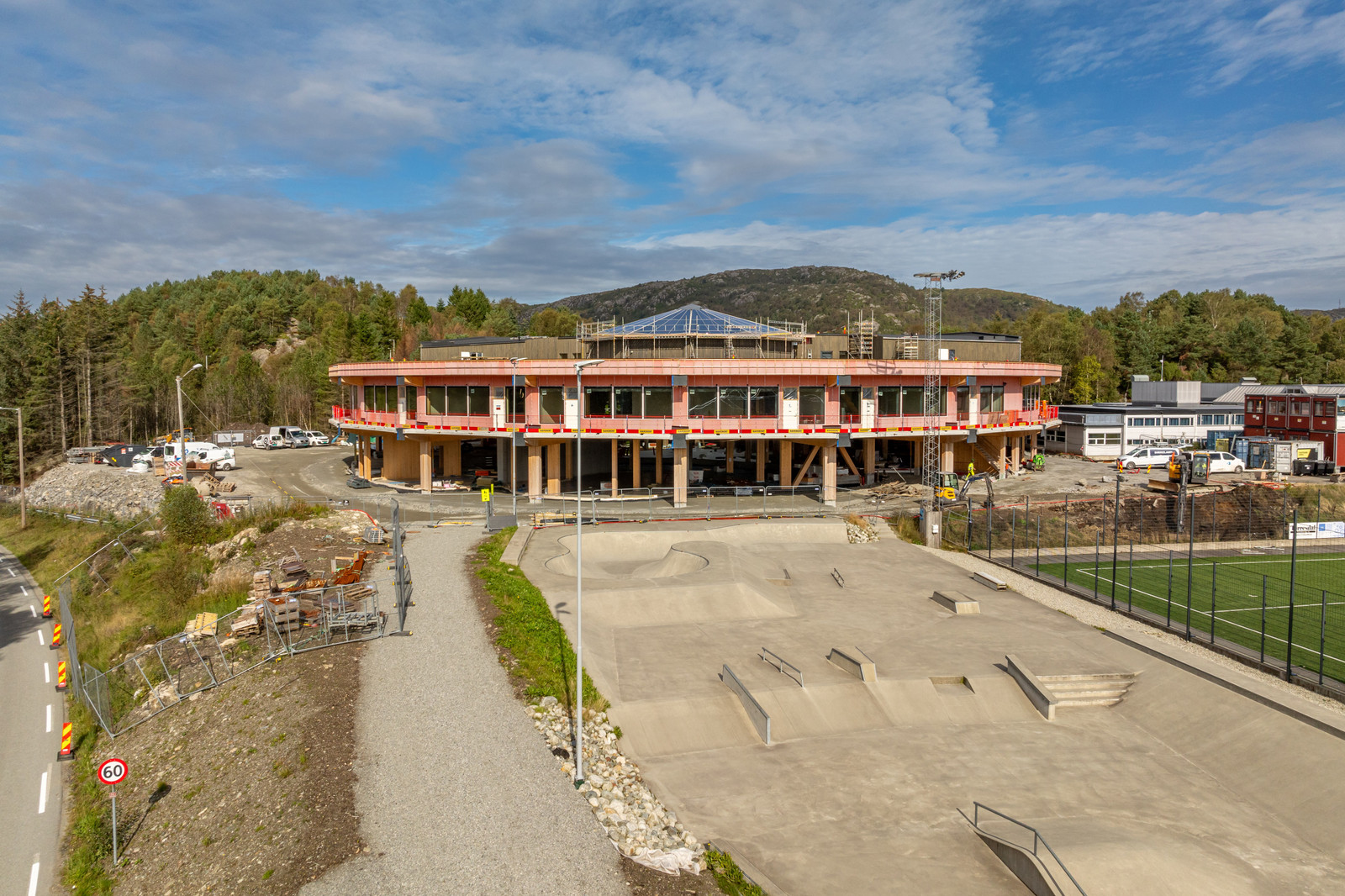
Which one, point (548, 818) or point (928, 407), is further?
point (928, 407)

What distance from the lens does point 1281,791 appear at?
17.4 meters

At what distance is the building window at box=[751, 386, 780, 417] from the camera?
46844mm

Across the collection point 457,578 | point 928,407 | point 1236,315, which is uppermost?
point 1236,315

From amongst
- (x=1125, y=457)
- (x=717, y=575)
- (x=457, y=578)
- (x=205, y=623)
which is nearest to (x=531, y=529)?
(x=457, y=578)

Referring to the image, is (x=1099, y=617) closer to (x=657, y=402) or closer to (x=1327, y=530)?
(x=1327, y=530)

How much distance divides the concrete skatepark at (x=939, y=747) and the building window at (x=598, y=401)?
17543mm

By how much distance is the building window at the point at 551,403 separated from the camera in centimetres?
4722

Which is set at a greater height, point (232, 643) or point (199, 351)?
point (199, 351)

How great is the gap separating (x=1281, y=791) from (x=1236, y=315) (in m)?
126

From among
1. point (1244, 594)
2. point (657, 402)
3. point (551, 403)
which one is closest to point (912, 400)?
point (657, 402)

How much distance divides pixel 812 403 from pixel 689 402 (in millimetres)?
7874

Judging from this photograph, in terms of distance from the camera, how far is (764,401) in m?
47.0

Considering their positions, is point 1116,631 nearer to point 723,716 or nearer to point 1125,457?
point 723,716

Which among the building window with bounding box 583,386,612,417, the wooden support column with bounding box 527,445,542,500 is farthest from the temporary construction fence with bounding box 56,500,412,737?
the building window with bounding box 583,386,612,417
